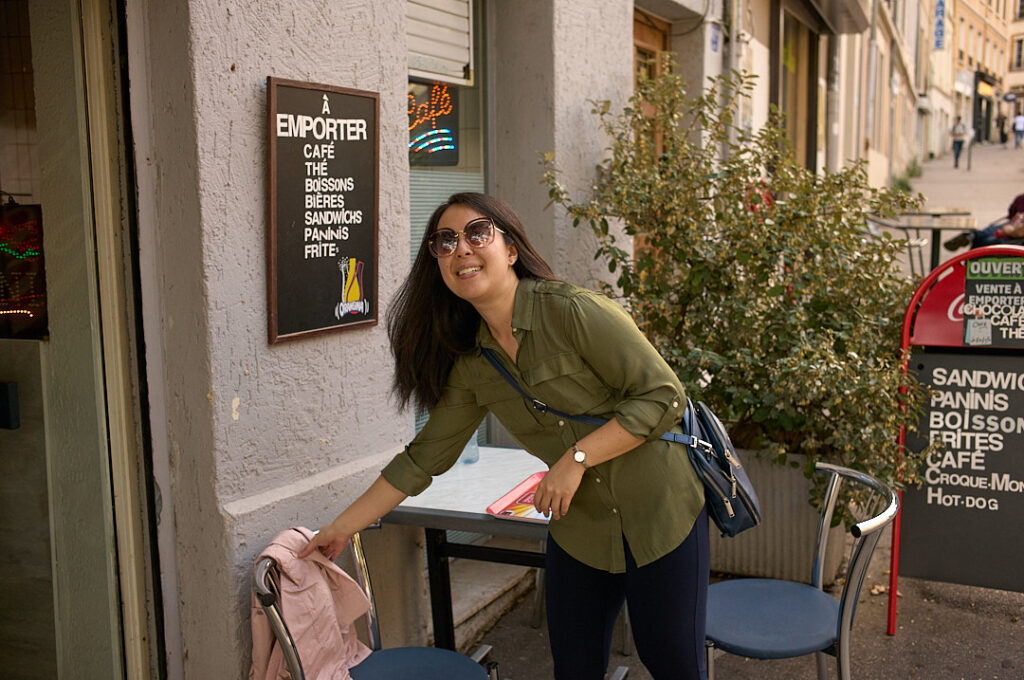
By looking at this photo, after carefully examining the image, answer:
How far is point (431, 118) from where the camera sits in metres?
4.29

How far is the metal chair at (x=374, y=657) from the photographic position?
2.39 metres

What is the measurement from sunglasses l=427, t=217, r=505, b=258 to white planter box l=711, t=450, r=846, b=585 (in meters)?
2.52

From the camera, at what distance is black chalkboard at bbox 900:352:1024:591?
395cm

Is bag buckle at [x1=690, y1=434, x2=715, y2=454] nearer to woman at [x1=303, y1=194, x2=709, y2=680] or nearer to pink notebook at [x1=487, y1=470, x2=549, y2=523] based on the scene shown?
woman at [x1=303, y1=194, x2=709, y2=680]

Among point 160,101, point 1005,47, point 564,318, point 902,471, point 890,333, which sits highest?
point 1005,47

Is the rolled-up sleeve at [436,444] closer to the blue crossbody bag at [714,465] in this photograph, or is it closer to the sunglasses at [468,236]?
the blue crossbody bag at [714,465]

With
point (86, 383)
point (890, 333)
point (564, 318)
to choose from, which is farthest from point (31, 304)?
point (890, 333)

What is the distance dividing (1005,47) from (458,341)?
6908 cm

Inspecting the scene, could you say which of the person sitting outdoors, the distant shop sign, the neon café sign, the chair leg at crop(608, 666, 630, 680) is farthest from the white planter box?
the distant shop sign

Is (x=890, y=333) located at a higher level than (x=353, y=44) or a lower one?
lower

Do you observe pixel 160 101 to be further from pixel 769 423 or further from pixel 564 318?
pixel 769 423

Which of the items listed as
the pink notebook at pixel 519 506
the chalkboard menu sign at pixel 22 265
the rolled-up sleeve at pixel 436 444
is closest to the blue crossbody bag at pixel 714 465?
the rolled-up sleeve at pixel 436 444

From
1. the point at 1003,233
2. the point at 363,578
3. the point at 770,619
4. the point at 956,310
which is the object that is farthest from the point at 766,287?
the point at 1003,233

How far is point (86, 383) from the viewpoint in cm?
270
